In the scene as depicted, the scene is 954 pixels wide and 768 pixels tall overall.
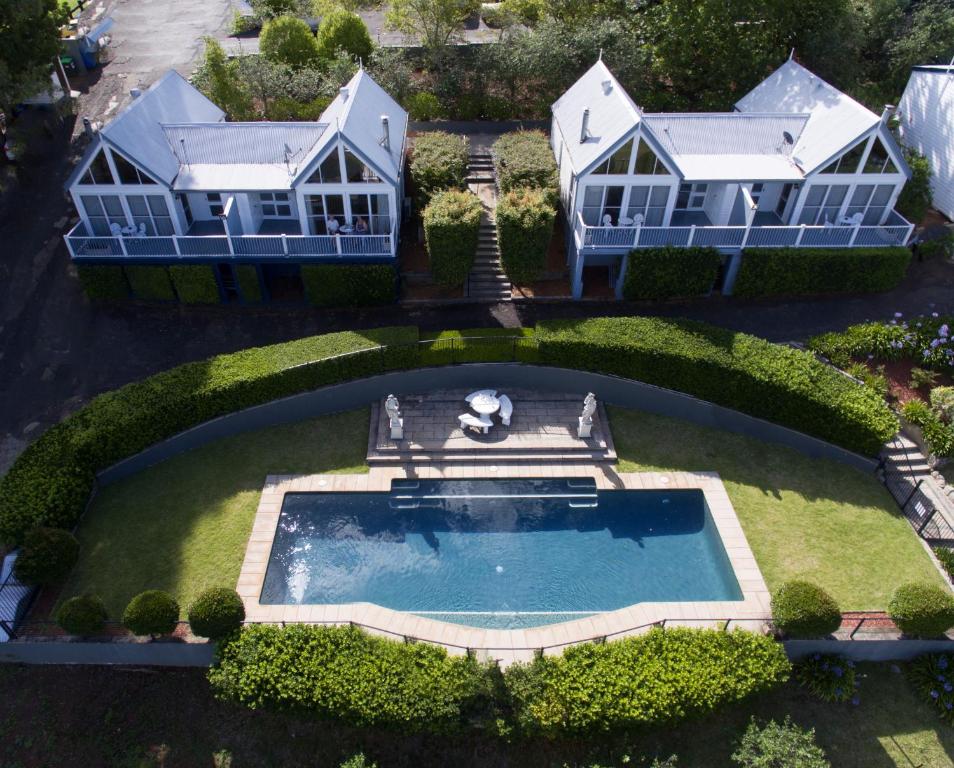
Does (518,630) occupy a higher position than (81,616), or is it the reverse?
(81,616)

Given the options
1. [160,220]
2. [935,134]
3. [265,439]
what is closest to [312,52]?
[160,220]

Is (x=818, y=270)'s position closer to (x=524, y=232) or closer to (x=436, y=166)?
(x=524, y=232)

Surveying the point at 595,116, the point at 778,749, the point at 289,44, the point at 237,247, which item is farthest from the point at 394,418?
the point at 289,44

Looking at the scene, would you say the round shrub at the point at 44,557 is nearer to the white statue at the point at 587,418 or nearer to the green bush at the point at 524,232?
the white statue at the point at 587,418

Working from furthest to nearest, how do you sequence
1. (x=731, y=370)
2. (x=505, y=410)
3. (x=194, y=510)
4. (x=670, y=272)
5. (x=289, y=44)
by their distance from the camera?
(x=289, y=44) < (x=670, y=272) < (x=505, y=410) < (x=731, y=370) < (x=194, y=510)

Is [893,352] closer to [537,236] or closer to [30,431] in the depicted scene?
[537,236]

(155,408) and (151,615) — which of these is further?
(155,408)
